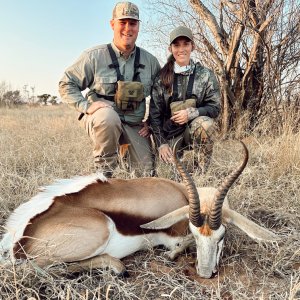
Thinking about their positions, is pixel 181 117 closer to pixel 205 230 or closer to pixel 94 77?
pixel 94 77

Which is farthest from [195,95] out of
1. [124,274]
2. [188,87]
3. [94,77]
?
[124,274]

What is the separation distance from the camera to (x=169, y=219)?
2.78 meters

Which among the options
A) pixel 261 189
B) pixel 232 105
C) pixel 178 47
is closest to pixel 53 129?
pixel 232 105

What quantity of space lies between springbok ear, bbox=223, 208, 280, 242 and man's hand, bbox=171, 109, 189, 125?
185 centimetres

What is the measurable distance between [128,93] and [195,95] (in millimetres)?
781

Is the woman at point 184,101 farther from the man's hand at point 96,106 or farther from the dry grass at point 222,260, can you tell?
the man's hand at point 96,106

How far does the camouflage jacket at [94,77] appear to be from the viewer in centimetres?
459

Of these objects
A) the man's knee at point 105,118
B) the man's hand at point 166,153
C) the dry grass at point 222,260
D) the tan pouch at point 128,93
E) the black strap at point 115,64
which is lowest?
the dry grass at point 222,260

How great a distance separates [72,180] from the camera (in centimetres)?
304

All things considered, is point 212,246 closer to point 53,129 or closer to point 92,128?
point 92,128

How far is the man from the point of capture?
14.9 ft

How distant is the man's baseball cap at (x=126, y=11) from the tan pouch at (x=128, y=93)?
2.43ft

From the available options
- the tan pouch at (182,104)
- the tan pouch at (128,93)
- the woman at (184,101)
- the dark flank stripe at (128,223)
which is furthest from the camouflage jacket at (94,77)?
the dark flank stripe at (128,223)

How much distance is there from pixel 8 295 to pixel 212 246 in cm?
125
